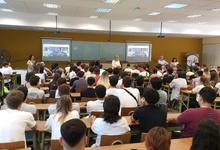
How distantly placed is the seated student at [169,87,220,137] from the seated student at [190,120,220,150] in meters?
1.29

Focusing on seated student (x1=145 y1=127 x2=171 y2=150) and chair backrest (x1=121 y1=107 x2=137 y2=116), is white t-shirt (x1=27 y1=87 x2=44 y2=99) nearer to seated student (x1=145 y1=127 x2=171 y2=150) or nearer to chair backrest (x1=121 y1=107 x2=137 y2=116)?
chair backrest (x1=121 y1=107 x2=137 y2=116)

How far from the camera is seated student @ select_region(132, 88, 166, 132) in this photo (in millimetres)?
3477

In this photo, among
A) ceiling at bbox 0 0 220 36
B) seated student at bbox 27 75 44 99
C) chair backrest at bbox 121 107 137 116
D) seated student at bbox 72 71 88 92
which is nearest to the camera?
chair backrest at bbox 121 107 137 116

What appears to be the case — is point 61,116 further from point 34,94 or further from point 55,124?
point 34,94

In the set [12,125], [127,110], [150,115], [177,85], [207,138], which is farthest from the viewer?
→ [177,85]

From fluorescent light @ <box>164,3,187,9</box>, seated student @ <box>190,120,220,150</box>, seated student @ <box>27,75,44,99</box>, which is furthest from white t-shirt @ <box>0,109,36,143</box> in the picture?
fluorescent light @ <box>164,3,187,9</box>

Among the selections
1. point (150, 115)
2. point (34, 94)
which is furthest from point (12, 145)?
point (34, 94)

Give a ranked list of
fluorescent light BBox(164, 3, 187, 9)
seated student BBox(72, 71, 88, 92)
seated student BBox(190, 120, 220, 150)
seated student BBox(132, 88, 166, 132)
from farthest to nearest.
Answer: fluorescent light BBox(164, 3, 187, 9) → seated student BBox(72, 71, 88, 92) → seated student BBox(132, 88, 166, 132) → seated student BBox(190, 120, 220, 150)

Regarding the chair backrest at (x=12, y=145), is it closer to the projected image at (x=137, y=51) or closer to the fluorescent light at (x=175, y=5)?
the fluorescent light at (x=175, y=5)

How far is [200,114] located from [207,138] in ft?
4.68

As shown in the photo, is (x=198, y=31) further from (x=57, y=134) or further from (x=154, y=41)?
(x=57, y=134)

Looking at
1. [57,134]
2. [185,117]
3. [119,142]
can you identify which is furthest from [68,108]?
[185,117]

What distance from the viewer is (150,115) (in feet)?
11.4

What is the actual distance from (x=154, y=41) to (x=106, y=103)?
15.6 metres
